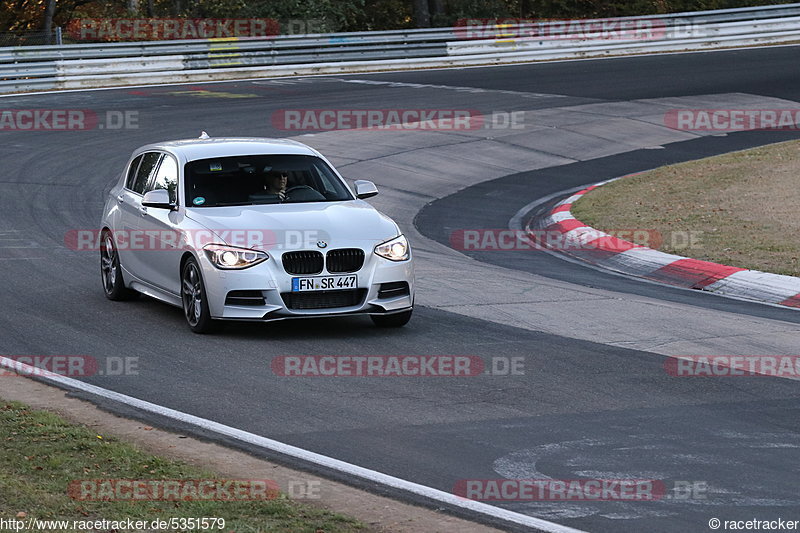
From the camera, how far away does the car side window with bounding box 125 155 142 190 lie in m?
12.7

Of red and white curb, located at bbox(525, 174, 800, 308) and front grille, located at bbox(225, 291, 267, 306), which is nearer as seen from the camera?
front grille, located at bbox(225, 291, 267, 306)

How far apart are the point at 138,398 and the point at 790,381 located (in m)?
4.63

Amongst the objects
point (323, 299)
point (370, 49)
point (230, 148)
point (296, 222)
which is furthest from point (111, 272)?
point (370, 49)

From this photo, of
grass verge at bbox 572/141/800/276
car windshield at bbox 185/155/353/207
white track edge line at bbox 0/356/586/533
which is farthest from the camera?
grass verge at bbox 572/141/800/276

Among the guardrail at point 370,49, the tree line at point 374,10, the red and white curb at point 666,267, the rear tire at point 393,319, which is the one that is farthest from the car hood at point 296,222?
the tree line at point 374,10

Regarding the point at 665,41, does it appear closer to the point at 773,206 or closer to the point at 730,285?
the point at 773,206

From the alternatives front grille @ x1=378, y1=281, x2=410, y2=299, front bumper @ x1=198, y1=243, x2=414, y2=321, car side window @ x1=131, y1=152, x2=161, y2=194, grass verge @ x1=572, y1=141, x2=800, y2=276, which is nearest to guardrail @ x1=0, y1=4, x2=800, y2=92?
grass verge @ x1=572, y1=141, x2=800, y2=276

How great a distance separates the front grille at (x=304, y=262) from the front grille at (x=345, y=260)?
9 cm

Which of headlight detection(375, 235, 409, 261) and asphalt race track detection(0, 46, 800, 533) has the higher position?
headlight detection(375, 235, 409, 261)

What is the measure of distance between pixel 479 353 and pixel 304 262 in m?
1.63

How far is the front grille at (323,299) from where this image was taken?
1023cm

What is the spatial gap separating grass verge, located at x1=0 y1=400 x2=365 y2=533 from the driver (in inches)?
158

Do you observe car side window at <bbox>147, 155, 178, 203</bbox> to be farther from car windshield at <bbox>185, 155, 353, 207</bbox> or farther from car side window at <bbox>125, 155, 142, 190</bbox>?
car side window at <bbox>125, 155, 142, 190</bbox>

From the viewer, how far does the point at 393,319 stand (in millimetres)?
10852
